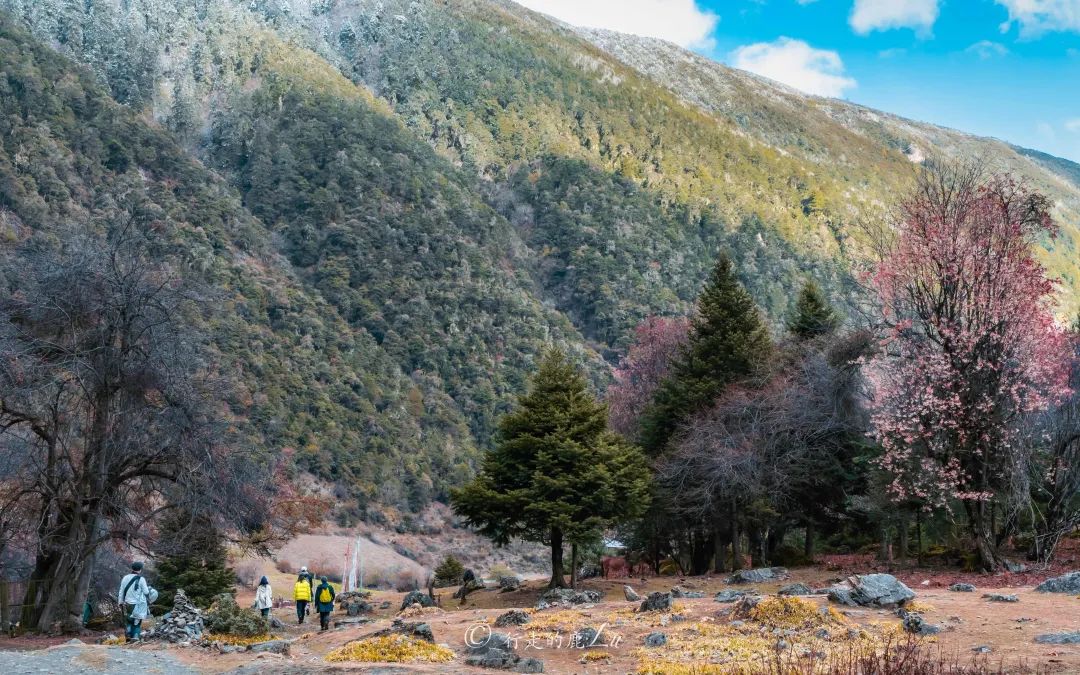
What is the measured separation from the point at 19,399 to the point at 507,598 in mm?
14272

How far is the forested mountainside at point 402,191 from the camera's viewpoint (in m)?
73.6

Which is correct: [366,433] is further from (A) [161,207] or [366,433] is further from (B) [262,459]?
(A) [161,207]

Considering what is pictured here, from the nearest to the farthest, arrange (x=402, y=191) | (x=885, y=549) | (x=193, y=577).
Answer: (x=193, y=577) → (x=885, y=549) → (x=402, y=191)

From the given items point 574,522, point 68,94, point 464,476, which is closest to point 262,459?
point 464,476

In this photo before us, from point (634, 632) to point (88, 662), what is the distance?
8894mm

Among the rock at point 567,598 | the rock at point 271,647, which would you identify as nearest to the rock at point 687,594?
the rock at point 567,598

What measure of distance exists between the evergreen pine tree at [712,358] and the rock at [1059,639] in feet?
67.5

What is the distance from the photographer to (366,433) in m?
72.3

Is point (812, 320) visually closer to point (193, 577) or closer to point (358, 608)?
point (358, 608)

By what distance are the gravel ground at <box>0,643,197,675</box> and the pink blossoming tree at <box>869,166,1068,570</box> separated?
18517 millimetres

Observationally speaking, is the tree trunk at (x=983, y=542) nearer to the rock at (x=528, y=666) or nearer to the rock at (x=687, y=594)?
the rock at (x=687, y=594)

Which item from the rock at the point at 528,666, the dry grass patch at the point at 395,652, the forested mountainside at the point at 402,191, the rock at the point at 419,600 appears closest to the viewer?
the rock at the point at 528,666

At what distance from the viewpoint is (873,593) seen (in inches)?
665

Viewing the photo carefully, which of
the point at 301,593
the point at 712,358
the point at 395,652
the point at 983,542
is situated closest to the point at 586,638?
the point at 395,652
